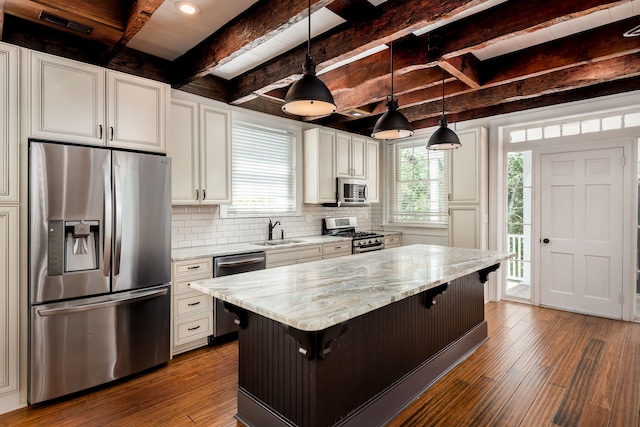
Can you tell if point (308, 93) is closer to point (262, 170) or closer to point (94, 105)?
point (94, 105)

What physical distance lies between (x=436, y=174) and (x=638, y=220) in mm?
2426

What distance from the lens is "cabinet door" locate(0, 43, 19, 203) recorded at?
227 centimetres

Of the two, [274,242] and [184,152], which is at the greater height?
[184,152]

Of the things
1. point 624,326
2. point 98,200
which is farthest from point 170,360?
point 624,326

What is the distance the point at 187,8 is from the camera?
2.53 m

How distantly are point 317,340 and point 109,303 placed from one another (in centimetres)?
180

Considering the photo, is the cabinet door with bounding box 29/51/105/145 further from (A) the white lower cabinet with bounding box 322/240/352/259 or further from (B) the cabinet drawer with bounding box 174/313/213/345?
(A) the white lower cabinet with bounding box 322/240/352/259

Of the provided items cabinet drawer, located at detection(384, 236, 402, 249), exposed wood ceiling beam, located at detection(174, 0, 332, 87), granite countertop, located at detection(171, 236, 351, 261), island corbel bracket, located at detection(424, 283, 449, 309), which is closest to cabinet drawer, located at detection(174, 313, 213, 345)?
granite countertop, located at detection(171, 236, 351, 261)

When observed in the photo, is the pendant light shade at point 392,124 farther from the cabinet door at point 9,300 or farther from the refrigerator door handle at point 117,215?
the cabinet door at point 9,300

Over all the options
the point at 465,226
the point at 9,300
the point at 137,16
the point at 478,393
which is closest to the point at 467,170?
the point at 465,226

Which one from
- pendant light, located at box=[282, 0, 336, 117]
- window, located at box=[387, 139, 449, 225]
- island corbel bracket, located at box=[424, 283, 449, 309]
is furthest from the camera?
window, located at box=[387, 139, 449, 225]

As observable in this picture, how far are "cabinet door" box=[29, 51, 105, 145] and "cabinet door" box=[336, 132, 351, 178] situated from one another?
117 inches

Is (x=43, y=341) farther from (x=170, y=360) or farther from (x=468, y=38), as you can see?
(x=468, y=38)

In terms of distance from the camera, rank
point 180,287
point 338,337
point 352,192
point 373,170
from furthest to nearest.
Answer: point 373,170 → point 352,192 → point 180,287 → point 338,337
